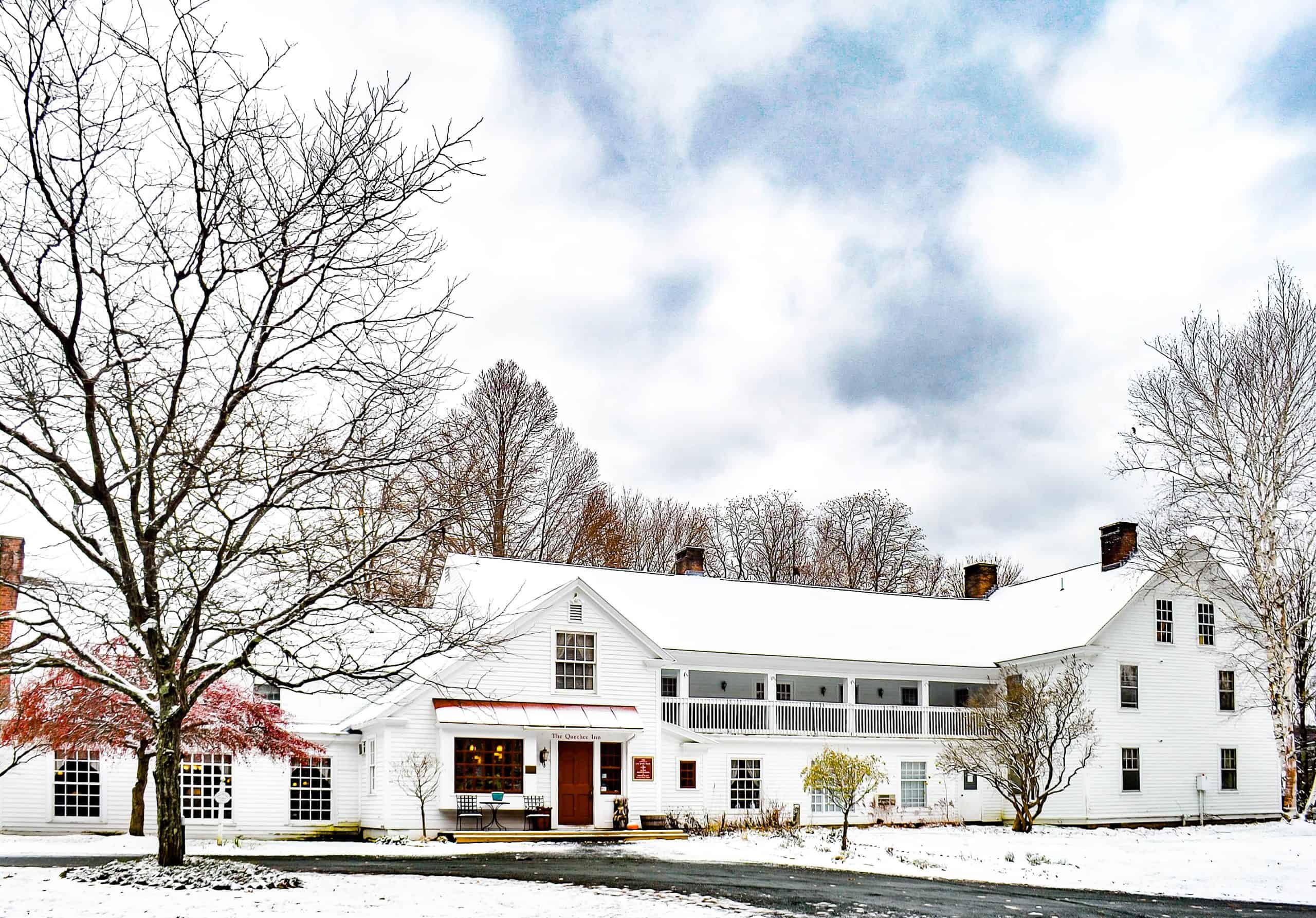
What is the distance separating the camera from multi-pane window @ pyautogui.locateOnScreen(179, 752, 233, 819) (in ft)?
84.4

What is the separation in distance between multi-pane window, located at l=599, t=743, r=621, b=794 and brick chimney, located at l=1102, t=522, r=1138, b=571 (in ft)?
56.4

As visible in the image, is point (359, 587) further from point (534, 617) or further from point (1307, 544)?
point (1307, 544)

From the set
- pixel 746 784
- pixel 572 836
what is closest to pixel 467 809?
pixel 572 836

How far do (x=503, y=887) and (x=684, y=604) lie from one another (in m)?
18.7

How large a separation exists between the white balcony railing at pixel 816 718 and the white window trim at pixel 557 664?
2.60 meters

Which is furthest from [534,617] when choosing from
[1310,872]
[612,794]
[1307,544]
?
[1307,544]

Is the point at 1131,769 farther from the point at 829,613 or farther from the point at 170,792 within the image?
the point at 170,792

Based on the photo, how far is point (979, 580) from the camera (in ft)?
137

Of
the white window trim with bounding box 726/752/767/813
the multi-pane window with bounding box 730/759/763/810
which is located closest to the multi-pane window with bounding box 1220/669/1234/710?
the white window trim with bounding box 726/752/767/813

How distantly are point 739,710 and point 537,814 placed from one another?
689 cm

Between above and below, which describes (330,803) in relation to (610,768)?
below

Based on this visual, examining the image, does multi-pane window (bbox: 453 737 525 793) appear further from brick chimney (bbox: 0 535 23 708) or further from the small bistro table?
Answer: brick chimney (bbox: 0 535 23 708)

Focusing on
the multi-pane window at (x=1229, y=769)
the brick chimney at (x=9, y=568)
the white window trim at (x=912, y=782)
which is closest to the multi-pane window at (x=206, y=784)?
the brick chimney at (x=9, y=568)

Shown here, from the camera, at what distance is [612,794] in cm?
2770
